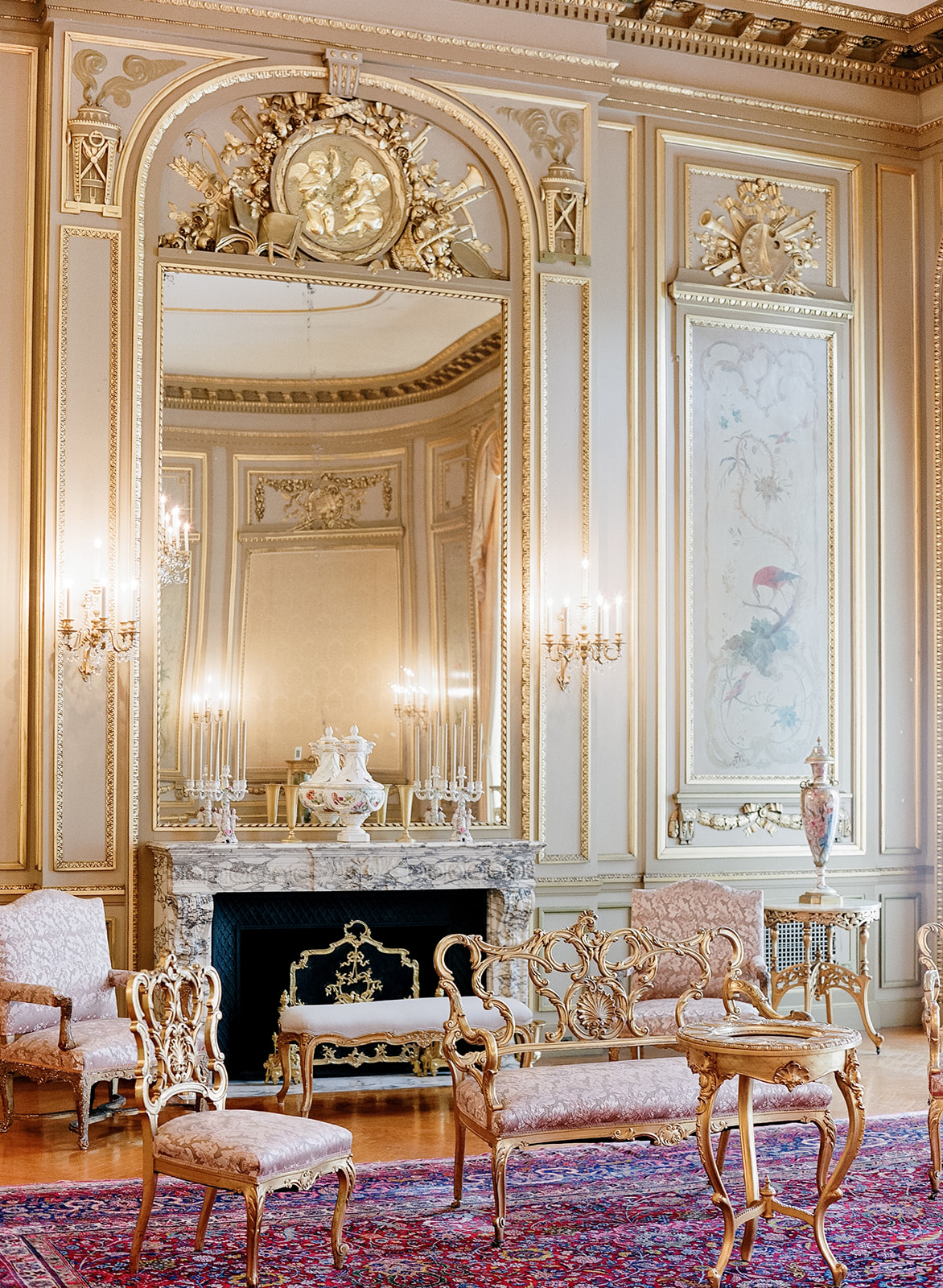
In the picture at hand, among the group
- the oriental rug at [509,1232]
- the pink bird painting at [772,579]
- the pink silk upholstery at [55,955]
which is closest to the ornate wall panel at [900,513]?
the pink bird painting at [772,579]

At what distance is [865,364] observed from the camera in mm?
8344

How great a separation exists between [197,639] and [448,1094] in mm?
2315

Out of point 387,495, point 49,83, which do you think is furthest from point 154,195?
point 387,495

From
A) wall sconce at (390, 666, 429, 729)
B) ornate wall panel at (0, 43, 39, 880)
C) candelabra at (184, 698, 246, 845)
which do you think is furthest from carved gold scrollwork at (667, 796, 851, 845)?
ornate wall panel at (0, 43, 39, 880)

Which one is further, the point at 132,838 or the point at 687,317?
the point at 687,317

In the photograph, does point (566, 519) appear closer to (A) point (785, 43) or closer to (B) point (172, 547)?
(B) point (172, 547)

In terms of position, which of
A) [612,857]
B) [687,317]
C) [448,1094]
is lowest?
[448,1094]

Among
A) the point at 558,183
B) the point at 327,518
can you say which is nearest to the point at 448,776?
the point at 327,518

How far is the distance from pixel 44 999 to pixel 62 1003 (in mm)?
111

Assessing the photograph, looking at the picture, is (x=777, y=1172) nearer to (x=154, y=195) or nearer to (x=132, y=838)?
(x=132, y=838)

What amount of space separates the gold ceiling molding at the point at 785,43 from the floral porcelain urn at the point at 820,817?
12.2ft

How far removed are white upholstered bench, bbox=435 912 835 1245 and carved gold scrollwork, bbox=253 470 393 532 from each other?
2.54m

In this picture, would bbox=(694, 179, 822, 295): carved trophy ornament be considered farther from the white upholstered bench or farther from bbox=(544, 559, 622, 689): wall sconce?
the white upholstered bench

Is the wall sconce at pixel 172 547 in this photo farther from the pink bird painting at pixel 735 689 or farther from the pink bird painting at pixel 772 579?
the pink bird painting at pixel 772 579
